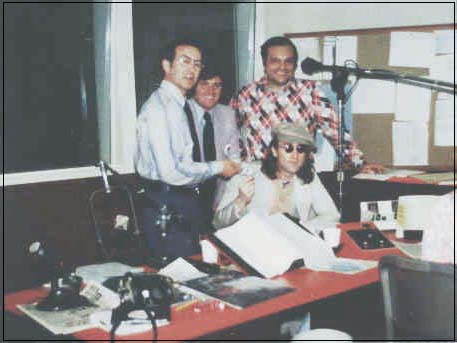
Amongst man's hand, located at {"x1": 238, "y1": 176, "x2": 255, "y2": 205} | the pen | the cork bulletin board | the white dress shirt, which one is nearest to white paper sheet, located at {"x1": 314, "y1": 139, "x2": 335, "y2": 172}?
the cork bulletin board

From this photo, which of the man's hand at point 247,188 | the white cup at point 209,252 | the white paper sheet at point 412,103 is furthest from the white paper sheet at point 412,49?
the white cup at point 209,252

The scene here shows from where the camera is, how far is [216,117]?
387 cm

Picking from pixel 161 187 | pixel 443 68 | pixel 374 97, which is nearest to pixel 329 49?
pixel 374 97

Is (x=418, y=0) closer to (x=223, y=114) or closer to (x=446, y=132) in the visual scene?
(x=446, y=132)

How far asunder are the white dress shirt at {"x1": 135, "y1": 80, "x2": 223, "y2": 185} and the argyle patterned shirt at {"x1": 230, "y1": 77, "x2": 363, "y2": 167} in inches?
29.4

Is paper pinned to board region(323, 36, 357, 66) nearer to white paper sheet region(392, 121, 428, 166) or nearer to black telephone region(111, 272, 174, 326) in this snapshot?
white paper sheet region(392, 121, 428, 166)

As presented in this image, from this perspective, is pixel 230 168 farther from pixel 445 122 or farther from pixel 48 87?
pixel 445 122

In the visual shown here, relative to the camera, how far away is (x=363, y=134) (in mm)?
4207

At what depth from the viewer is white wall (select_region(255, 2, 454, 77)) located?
12.9ft

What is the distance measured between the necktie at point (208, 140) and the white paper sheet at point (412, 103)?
121 centimetres

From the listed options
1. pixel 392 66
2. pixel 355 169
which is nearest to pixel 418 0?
pixel 392 66

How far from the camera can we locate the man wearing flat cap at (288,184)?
2.85m

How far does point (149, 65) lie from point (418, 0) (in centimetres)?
174

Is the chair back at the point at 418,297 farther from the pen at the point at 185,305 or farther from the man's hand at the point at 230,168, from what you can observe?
the man's hand at the point at 230,168
